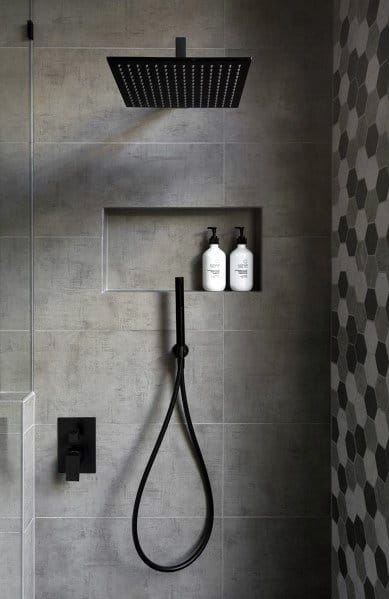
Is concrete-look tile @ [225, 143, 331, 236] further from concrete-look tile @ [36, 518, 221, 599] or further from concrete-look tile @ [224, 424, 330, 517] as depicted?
concrete-look tile @ [36, 518, 221, 599]

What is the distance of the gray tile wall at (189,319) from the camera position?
1.67 m

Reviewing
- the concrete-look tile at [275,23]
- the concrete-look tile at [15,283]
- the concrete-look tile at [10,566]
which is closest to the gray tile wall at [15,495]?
the concrete-look tile at [10,566]

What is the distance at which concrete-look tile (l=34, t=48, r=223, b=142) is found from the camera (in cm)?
167

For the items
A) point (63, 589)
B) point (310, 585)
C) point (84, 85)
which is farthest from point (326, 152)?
point (63, 589)

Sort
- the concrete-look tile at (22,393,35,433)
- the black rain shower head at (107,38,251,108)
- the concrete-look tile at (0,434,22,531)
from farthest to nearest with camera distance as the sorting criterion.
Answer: the concrete-look tile at (22,393,35,433) < the concrete-look tile at (0,434,22,531) < the black rain shower head at (107,38,251,108)

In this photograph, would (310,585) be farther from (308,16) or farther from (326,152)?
(308,16)

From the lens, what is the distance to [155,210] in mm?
1741

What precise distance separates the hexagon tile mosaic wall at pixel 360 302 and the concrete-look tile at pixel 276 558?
63 millimetres

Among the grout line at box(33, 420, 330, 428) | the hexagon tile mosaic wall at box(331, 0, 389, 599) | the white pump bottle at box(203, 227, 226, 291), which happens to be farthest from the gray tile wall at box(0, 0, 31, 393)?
the hexagon tile mosaic wall at box(331, 0, 389, 599)

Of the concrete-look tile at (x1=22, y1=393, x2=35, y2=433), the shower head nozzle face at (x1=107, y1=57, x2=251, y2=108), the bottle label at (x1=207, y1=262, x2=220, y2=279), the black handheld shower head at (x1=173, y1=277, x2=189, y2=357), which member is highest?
the shower head nozzle face at (x1=107, y1=57, x2=251, y2=108)

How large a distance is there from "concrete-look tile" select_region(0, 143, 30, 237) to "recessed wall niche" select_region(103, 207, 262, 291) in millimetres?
257

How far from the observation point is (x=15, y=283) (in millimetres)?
1621

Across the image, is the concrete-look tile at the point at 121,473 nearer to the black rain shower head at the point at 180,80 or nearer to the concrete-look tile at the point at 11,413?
the concrete-look tile at the point at 11,413

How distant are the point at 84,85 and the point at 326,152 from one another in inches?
31.3
